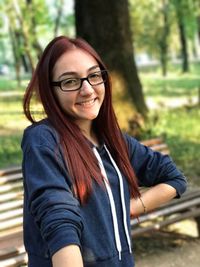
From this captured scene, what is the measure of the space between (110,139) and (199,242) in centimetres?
364

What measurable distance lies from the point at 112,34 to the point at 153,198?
708 cm

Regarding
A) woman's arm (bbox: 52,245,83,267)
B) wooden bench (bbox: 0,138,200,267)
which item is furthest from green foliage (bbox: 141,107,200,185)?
woman's arm (bbox: 52,245,83,267)

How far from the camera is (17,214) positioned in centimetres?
456

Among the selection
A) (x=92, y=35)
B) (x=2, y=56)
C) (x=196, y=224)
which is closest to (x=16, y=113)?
(x=92, y=35)

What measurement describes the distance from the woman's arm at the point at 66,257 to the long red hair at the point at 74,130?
0.22 m

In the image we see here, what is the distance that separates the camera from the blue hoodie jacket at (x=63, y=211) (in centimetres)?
162

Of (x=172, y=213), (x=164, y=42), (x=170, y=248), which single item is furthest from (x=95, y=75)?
(x=164, y=42)

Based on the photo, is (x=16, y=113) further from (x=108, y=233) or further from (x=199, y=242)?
(x=108, y=233)

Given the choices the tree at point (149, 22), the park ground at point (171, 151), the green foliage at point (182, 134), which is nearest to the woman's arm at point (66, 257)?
the park ground at point (171, 151)

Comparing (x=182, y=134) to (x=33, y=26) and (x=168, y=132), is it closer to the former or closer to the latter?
(x=168, y=132)

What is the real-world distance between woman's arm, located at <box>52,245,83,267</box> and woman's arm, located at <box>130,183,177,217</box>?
0.65m

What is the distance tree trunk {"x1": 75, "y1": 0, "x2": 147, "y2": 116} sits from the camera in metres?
8.97

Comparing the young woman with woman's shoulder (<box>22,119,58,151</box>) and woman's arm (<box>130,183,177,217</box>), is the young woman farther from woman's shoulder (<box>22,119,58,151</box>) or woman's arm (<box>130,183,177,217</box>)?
woman's arm (<box>130,183,177,217</box>)

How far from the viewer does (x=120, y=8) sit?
9016 mm
